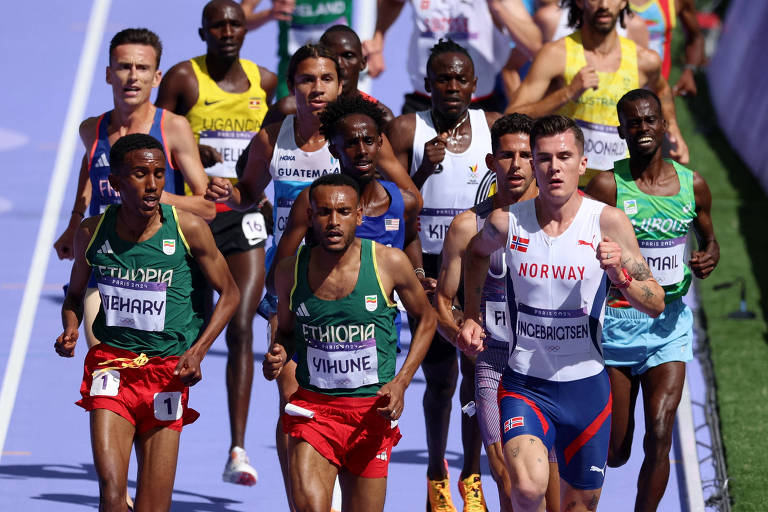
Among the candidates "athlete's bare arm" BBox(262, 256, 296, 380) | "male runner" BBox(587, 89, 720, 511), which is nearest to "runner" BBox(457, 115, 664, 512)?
"athlete's bare arm" BBox(262, 256, 296, 380)

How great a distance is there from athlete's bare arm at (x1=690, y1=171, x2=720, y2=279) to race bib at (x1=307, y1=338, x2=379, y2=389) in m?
2.08

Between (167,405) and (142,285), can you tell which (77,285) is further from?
(167,405)

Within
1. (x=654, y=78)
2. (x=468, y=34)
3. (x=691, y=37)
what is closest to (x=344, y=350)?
(x=654, y=78)

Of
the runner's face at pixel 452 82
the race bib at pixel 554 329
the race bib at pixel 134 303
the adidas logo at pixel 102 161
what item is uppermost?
the runner's face at pixel 452 82

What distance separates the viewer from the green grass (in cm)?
1045

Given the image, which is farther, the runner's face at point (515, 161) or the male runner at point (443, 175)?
the male runner at point (443, 175)

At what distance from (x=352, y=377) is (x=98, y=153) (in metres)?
2.43

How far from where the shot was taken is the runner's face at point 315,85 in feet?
28.9

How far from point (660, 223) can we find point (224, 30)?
340 cm

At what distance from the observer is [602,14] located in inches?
396

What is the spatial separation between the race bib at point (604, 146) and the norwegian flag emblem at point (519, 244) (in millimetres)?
2792

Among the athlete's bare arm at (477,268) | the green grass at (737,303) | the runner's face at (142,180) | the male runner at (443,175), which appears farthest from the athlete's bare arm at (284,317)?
the green grass at (737,303)

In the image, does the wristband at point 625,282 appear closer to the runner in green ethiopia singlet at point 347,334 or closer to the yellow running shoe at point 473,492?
the runner in green ethiopia singlet at point 347,334

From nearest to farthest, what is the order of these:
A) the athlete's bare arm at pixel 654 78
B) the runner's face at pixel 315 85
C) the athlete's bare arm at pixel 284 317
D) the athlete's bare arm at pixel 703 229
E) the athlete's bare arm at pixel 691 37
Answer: the athlete's bare arm at pixel 284 317, the athlete's bare arm at pixel 703 229, the runner's face at pixel 315 85, the athlete's bare arm at pixel 654 78, the athlete's bare arm at pixel 691 37
